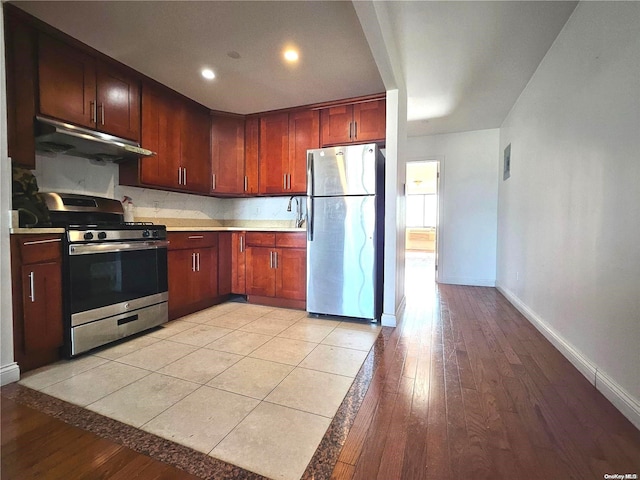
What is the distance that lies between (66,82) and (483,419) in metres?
3.38

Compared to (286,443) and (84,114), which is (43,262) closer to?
(84,114)

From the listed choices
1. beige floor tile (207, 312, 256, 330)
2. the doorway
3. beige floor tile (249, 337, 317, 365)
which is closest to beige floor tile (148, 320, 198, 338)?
beige floor tile (207, 312, 256, 330)

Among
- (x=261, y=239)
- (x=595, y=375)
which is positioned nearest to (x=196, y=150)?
(x=261, y=239)

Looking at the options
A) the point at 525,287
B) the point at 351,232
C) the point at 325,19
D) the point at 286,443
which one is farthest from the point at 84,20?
the point at 525,287

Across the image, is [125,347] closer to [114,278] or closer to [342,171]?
[114,278]

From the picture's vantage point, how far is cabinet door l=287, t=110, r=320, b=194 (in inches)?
130

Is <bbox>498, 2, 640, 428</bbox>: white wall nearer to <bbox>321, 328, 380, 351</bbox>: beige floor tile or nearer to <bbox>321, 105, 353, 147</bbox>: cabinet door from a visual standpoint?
<bbox>321, 328, 380, 351</bbox>: beige floor tile

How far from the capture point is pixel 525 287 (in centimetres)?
308

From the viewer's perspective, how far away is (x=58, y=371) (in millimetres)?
1822

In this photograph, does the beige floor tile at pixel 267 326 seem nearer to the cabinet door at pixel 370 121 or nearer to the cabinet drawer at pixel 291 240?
the cabinet drawer at pixel 291 240

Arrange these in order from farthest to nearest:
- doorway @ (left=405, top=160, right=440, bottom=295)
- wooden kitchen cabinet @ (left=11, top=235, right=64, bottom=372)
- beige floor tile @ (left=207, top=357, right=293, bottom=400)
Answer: doorway @ (left=405, top=160, right=440, bottom=295) < wooden kitchen cabinet @ (left=11, top=235, right=64, bottom=372) < beige floor tile @ (left=207, top=357, right=293, bottom=400)

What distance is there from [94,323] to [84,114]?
62.6 inches

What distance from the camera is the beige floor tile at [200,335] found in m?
2.31

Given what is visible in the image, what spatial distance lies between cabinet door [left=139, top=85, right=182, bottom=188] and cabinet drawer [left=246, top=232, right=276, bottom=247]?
0.94 m
